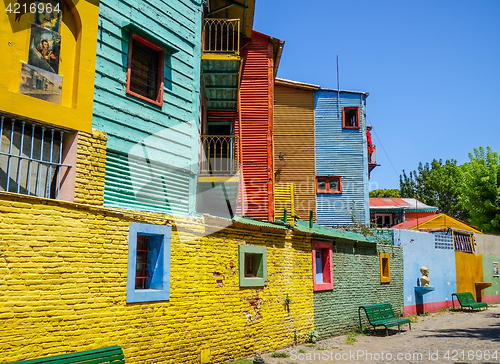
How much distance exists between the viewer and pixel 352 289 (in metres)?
13.6

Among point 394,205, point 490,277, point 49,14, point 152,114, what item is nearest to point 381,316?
point 152,114

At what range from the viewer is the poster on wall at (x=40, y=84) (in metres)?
6.24

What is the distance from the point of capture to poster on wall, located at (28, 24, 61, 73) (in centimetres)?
644

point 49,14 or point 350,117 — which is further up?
point 350,117

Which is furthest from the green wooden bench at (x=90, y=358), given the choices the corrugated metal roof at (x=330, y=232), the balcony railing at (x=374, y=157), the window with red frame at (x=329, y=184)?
the balcony railing at (x=374, y=157)

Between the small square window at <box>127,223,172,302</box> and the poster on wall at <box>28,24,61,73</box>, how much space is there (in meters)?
2.77

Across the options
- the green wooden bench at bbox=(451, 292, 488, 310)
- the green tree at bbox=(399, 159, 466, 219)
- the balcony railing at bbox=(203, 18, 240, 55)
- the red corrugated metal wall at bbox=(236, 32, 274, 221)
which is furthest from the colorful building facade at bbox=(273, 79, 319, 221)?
the green tree at bbox=(399, 159, 466, 219)

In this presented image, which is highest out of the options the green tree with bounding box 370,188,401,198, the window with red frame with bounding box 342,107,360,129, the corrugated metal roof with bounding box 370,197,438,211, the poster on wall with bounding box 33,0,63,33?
the green tree with bounding box 370,188,401,198

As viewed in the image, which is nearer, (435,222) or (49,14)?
(49,14)

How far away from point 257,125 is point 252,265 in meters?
5.76

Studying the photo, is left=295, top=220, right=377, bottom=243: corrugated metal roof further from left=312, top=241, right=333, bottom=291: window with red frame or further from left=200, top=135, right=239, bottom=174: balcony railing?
left=200, top=135, right=239, bottom=174: balcony railing

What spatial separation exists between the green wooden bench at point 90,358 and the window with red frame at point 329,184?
17103 millimetres

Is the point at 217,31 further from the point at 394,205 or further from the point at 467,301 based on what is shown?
the point at 394,205

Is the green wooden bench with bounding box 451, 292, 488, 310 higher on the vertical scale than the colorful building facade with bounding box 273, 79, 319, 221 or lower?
lower
